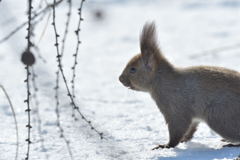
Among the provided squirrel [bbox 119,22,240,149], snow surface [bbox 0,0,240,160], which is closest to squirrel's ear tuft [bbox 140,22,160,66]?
squirrel [bbox 119,22,240,149]

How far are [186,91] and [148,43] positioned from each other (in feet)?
1.76

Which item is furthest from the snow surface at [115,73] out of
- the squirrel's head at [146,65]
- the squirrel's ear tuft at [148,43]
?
the squirrel's ear tuft at [148,43]

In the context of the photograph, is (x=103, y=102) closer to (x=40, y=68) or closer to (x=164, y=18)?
(x=40, y=68)

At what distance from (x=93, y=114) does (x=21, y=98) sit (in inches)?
41.0

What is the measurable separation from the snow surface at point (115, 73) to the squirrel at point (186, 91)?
159 millimetres

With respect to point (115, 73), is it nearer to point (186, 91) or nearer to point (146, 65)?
point (146, 65)

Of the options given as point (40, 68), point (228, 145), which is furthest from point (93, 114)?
point (40, 68)

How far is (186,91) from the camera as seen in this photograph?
518 cm

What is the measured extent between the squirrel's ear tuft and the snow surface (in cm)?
63

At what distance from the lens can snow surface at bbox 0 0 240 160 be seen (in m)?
5.02

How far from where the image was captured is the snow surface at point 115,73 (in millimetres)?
5016

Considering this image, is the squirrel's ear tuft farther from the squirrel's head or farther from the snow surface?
the snow surface

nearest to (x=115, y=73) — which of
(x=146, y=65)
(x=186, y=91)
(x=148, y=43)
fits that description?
(x=146, y=65)

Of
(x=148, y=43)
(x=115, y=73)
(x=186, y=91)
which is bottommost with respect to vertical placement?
(x=186, y=91)
